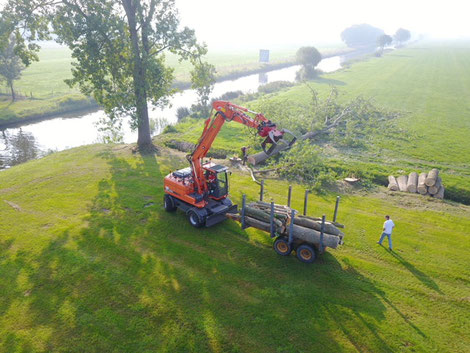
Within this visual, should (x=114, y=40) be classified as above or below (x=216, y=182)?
above

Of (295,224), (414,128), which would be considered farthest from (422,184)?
(414,128)

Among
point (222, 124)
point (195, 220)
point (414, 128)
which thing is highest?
point (222, 124)

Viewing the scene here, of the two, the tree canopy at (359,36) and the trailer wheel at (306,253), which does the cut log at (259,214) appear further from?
the tree canopy at (359,36)

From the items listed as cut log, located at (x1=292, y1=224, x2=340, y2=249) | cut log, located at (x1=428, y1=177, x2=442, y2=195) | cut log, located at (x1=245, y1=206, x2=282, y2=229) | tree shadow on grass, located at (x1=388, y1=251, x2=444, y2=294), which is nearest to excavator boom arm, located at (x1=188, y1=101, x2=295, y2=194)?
cut log, located at (x1=245, y1=206, x2=282, y2=229)

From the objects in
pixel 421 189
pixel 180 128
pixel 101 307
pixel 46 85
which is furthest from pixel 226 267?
pixel 46 85

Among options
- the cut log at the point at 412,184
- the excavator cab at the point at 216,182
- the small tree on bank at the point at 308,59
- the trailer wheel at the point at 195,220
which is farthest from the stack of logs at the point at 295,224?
the small tree on bank at the point at 308,59

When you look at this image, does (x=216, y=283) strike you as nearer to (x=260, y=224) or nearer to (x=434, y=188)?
(x=260, y=224)
